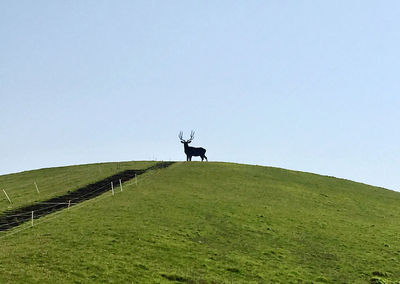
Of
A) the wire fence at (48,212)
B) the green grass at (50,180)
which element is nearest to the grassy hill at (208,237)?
the wire fence at (48,212)

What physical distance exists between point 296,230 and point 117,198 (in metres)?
15.9

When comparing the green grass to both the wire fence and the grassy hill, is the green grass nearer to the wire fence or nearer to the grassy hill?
the grassy hill

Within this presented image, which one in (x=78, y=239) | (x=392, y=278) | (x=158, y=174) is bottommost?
(x=392, y=278)

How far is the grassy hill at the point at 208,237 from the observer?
2320cm

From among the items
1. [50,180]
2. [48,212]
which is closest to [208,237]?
[48,212]

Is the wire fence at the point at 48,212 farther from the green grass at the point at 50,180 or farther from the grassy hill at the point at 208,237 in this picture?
the green grass at the point at 50,180

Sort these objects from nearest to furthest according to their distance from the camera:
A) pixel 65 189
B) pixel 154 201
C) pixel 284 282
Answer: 1. pixel 284 282
2. pixel 154 201
3. pixel 65 189

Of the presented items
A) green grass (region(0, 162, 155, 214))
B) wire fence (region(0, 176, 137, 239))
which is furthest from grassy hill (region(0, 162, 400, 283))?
green grass (region(0, 162, 155, 214))

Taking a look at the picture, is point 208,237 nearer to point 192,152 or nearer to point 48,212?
point 48,212

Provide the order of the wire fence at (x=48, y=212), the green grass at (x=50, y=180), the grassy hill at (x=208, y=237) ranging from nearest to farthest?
the grassy hill at (x=208, y=237) → the wire fence at (x=48, y=212) → the green grass at (x=50, y=180)

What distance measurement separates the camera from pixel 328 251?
104ft

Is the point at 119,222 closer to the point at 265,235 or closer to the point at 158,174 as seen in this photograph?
the point at 265,235

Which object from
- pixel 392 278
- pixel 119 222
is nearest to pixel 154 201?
pixel 119 222

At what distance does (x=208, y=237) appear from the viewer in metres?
30.5
